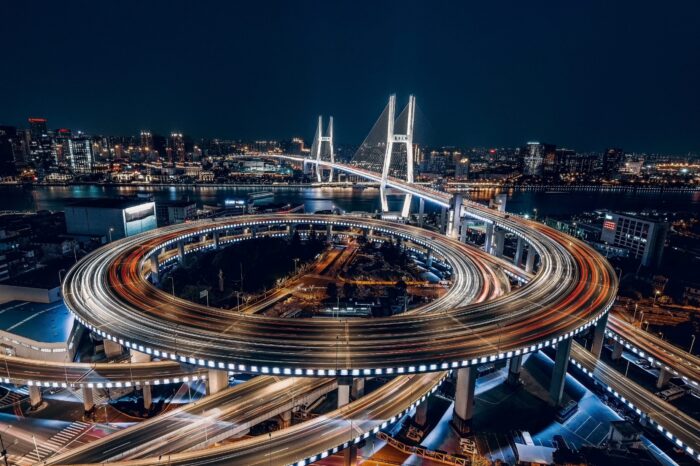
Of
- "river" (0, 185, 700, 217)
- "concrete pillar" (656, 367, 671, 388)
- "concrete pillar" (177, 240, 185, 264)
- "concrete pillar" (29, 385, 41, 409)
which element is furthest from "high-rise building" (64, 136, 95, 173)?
"concrete pillar" (656, 367, 671, 388)

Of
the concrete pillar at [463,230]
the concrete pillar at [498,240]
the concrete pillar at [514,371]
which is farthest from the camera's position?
the concrete pillar at [463,230]

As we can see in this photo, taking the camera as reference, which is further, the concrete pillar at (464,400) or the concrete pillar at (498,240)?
the concrete pillar at (498,240)

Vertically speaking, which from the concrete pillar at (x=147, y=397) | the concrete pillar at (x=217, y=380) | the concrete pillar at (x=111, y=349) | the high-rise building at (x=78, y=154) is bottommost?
the concrete pillar at (x=147, y=397)

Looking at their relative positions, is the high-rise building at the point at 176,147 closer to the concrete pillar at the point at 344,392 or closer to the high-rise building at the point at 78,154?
the high-rise building at the point at 78,154

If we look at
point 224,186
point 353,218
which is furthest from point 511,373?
point 224,186

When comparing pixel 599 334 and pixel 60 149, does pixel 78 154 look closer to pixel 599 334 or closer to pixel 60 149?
pixel 60 149

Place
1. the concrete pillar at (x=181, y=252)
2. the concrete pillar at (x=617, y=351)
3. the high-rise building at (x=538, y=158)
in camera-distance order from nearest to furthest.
→ the concrete pillar at (x=617, y=351) < the concrete pillar at (x=181, y=252) < the high-rise building at (x=538, y=158)

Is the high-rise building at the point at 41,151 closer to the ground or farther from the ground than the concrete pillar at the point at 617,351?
farther from the ground

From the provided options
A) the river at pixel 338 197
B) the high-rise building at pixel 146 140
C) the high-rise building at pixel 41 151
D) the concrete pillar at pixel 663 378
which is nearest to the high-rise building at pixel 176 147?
the high-rise building at pixel 146 140

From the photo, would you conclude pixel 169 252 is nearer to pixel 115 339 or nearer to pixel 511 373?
pixel 115 339
